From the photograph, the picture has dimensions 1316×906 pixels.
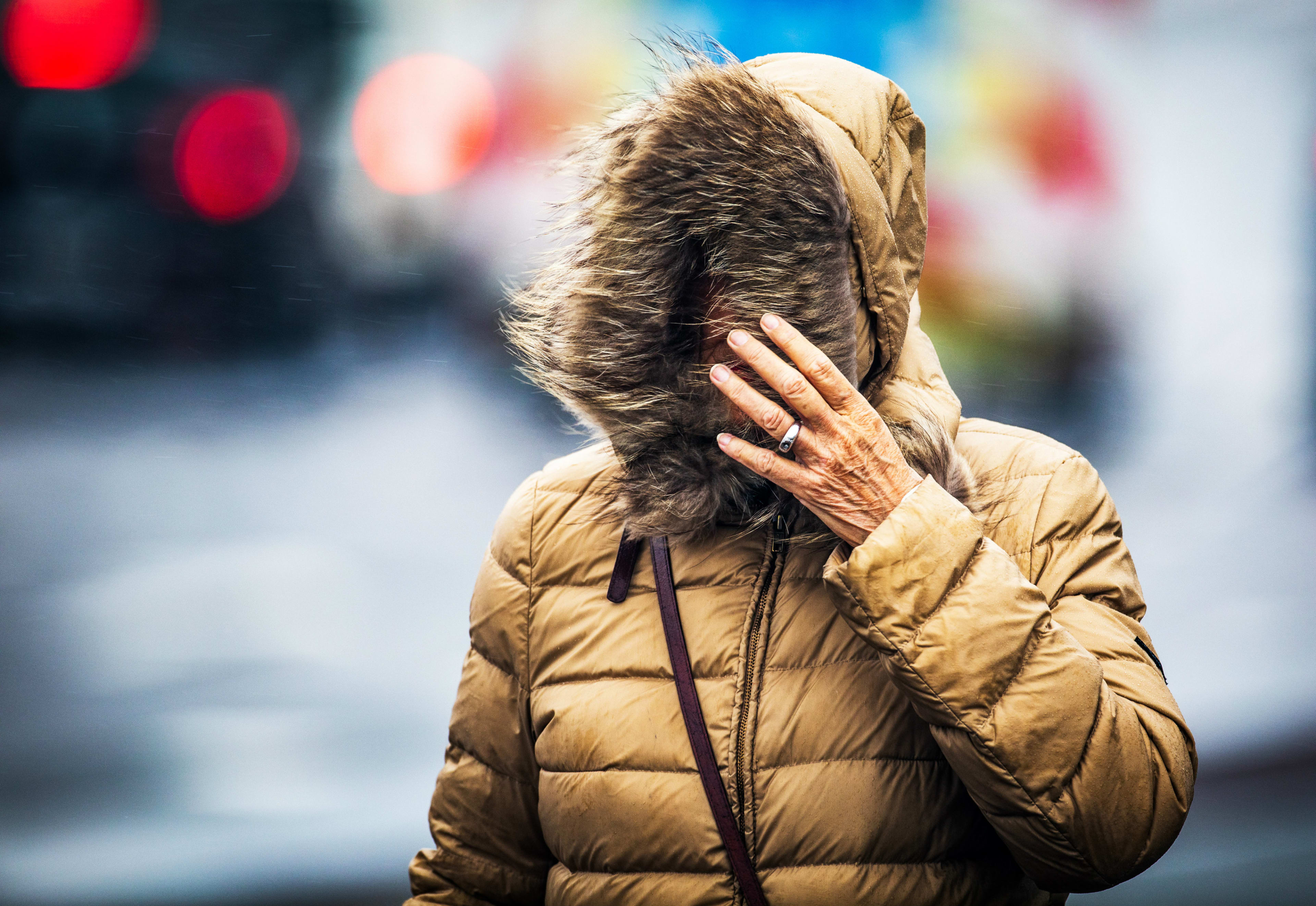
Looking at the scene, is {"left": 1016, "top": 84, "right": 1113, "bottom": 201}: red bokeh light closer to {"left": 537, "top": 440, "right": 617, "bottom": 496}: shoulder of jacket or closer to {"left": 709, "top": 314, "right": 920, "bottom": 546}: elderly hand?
{"left": 537, "top": 440, "right": 617, "bottom": 496}: shoulder of jacket

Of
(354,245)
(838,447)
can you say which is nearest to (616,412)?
(838,447)

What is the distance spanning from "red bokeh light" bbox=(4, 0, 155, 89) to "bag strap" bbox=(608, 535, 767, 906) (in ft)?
7.97

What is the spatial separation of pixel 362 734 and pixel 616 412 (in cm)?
203

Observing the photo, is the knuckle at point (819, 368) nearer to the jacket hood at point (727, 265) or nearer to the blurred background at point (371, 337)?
the jacket hood at point (727, 265)

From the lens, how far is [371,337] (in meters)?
2.90

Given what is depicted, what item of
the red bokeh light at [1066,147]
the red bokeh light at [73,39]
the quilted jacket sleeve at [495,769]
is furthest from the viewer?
the red bokeh light at [1066,147]

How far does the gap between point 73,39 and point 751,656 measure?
2.71 metres

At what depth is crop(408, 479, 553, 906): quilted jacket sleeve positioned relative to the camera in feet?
4.02

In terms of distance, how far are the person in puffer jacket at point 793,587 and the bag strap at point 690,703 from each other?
13mm

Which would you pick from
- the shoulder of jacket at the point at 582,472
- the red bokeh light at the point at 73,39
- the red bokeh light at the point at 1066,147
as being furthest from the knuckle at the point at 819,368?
the red bokeh light at the point at 73,39

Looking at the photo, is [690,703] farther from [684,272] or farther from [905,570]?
[684,272]

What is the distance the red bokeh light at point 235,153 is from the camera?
277cm

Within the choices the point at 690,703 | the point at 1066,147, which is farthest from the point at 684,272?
the point at 1066,147

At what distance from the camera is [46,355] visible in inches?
108
